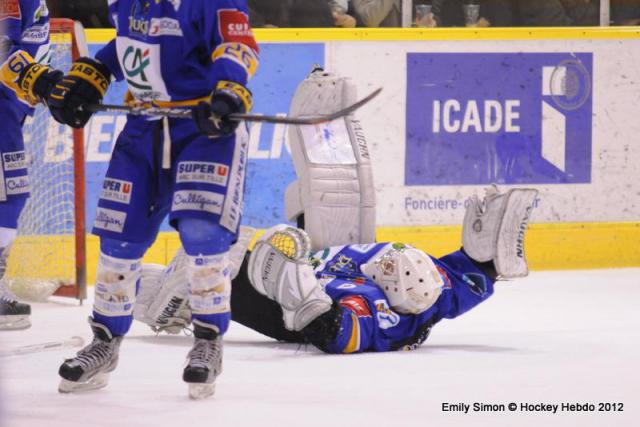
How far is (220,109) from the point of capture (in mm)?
2762

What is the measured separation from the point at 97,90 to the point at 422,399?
112cm

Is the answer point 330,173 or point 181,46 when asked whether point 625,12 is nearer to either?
point 330,173

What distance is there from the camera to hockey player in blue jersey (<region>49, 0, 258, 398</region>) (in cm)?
290

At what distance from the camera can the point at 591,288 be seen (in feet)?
17.6

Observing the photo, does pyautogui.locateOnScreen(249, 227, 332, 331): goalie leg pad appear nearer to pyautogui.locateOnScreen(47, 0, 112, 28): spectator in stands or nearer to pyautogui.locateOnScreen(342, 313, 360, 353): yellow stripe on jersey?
pyautogui.locateOnScreen(342, 313, 360, 353): yellow stripe on jersey

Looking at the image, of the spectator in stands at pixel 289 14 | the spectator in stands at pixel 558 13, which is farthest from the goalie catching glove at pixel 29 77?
the spectator in stands at pixel 558 13

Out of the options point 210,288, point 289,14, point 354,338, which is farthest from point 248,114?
point 289,14

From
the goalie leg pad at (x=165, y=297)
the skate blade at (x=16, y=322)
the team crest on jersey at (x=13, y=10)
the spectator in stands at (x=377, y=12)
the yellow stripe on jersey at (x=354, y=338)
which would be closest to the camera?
the yellow stripe on jersey at (x=354, y=338)

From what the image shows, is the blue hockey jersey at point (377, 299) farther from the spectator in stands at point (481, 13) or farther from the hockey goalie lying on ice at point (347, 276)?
the spectator in stands at point (481, 13)

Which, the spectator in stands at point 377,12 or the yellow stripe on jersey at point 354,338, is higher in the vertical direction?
the spectator in stands at point 377,12

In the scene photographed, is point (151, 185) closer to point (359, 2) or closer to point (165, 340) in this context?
point (165, 340)

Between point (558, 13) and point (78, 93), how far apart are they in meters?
3.66

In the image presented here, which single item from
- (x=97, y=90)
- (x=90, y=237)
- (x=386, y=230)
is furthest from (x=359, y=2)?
(x=97, y=90)

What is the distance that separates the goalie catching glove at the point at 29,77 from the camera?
Result: 3131 mm
